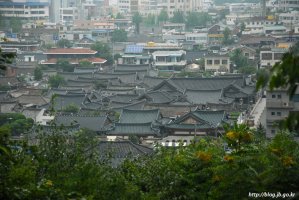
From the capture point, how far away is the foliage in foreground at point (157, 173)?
18.1 ft

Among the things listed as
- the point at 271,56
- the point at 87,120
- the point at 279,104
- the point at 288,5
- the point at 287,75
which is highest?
the point at 287,75

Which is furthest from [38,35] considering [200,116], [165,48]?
[200,116]

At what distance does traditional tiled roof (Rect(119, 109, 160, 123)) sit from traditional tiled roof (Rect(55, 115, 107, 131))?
490 millimetres

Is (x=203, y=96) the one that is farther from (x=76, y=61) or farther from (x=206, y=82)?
(x=76, y=61)

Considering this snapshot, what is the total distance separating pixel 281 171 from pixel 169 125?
1198cm

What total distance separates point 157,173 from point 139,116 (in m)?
11.6

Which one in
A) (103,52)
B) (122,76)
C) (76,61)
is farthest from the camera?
(103,52)

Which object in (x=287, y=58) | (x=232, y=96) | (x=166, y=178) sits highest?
(x=287, y=58)

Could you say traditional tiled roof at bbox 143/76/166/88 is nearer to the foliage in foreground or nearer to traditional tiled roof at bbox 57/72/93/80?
traditional tiled roof at bbox 57/72/93/80

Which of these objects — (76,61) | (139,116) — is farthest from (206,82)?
(76,61)

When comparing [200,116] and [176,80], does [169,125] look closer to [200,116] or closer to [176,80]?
[200,116]

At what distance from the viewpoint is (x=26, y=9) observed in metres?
47.4

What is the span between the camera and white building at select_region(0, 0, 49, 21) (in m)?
46.1

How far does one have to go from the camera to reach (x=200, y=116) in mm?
18156
